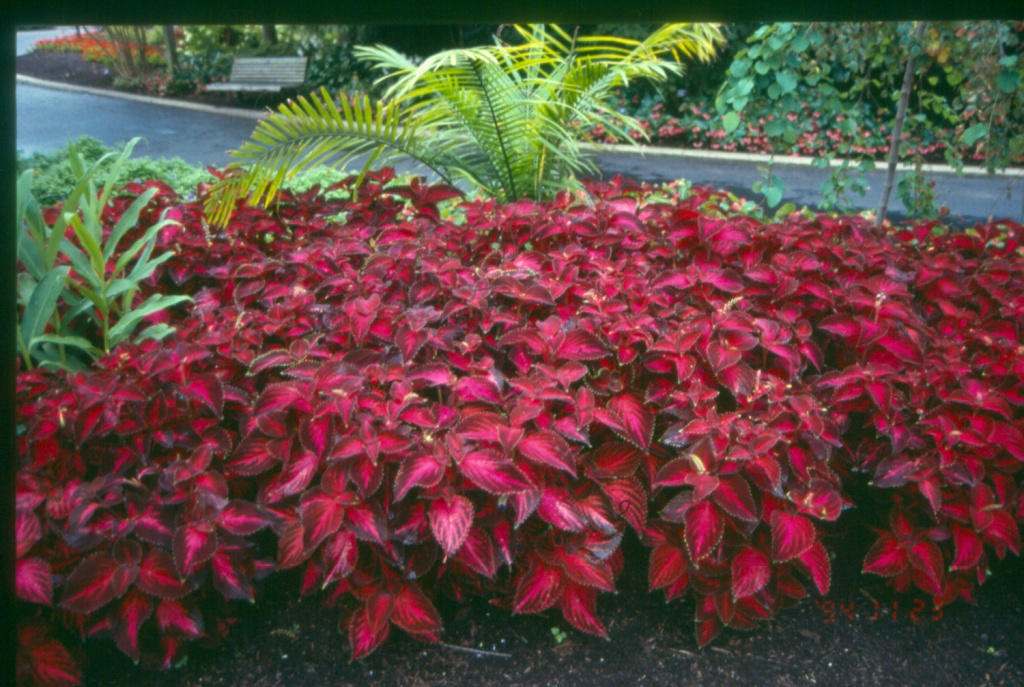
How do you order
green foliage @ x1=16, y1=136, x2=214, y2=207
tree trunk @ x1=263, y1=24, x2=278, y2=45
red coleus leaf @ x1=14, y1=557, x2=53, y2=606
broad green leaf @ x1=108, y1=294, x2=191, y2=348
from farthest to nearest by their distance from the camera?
tree trunk @ x1=263, y1=24, x2=278, y2=45, green foliage @ x1=16, y1=136, x2=214, y2=207, broad green leaf @ x1=108, y1=294, x2=191, y2=348, red coleus leaf @ x1=14, y1=557, x2=53, y2=606

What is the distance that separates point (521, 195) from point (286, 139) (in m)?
1.07

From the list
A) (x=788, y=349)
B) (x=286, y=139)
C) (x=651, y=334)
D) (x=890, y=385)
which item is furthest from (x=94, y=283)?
(x=890, y=385)

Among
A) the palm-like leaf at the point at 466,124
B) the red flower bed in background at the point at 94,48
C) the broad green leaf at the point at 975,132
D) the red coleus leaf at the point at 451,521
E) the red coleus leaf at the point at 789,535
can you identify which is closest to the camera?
the red coleus leaf at the point at 451,521

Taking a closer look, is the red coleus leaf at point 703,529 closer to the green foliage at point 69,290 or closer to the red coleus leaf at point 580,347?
the red coleus leaf at point 580,347

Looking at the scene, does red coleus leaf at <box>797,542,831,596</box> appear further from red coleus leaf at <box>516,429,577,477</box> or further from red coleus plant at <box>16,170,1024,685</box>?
red coleus leaf at <box>516,429,577,477</box>

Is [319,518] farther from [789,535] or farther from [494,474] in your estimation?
[789,535]

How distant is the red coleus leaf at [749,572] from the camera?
5.13 feet

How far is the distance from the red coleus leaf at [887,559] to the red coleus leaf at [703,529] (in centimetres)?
38

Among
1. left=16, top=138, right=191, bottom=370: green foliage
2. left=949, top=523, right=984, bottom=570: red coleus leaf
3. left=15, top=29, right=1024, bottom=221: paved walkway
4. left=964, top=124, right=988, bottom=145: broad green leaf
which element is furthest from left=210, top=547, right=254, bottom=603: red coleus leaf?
left=15, top=29, right=1024, bottom=221: paved walkway

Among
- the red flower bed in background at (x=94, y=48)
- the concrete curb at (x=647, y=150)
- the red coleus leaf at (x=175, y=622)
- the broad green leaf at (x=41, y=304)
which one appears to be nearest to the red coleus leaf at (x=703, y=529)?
the red coleus leaf at (x=175, y=622)

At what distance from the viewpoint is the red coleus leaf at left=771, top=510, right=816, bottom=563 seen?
154 centimetres

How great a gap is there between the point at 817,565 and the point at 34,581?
1452mm

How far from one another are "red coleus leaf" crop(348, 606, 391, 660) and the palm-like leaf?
160cm

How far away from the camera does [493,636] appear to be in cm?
170
